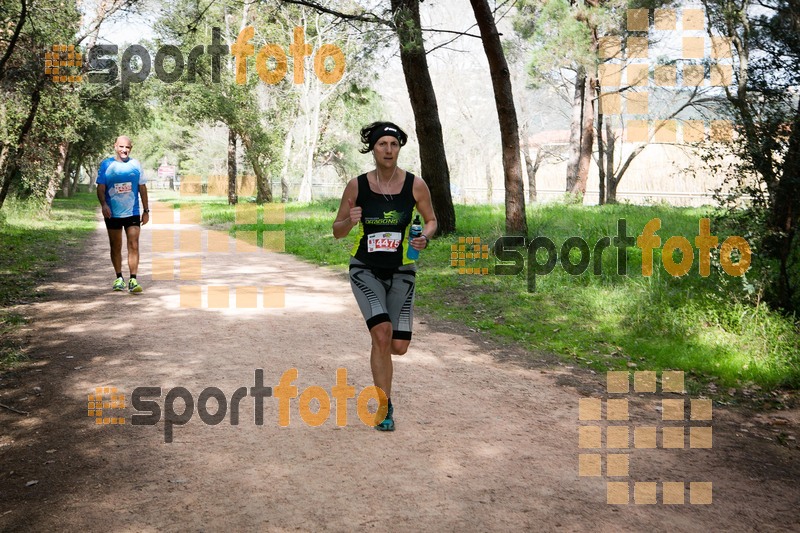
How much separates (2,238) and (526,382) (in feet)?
50.7

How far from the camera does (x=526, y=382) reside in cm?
682

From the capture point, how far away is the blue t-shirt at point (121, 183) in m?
10.1

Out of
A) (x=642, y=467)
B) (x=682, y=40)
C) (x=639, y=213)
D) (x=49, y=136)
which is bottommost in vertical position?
(x=642, y=467)

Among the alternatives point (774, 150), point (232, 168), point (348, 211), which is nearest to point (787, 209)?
point (774, 150)

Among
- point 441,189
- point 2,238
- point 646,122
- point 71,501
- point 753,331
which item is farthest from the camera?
point 646,122

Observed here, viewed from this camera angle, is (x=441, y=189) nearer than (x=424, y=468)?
No

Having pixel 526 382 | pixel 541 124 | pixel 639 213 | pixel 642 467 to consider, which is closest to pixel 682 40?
pixel 639 213

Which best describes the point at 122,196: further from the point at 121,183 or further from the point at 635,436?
the point at 635,436

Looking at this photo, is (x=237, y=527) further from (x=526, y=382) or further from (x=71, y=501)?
(x=526, y=382)

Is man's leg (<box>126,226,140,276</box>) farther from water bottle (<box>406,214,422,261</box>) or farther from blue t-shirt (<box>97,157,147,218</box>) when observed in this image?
water bottle (<box>406,214,422,261</box>)

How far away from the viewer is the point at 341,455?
471 centimetres

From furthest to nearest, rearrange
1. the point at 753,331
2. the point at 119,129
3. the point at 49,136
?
the point at 119,129
the point at 49,136
the point at 753,331
